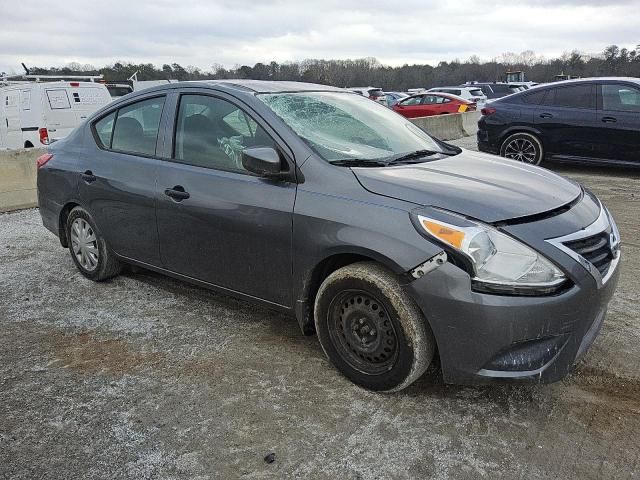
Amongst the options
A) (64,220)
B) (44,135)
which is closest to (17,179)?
(44,135)

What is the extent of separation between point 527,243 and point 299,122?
1.55 meters

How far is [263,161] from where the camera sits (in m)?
3.12

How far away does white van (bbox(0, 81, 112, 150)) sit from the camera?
392 inches

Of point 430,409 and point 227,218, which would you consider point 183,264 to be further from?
point 430,409

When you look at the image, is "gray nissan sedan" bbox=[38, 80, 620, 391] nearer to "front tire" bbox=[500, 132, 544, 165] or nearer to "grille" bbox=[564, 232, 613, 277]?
"grille" bbox=[564, 232, 613, 277]

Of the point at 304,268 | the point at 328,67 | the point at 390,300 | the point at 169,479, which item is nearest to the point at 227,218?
the point at 304,268

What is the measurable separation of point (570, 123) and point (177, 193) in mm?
7497

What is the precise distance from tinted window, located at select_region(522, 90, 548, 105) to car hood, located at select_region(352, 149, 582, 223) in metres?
6.70

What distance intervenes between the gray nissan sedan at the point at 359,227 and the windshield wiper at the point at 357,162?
16 mm

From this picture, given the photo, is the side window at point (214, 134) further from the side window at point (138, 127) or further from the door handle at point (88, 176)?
the door handle at point (88, 176)

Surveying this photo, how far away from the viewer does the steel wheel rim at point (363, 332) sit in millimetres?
2885

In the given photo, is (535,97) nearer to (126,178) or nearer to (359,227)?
(126,178)

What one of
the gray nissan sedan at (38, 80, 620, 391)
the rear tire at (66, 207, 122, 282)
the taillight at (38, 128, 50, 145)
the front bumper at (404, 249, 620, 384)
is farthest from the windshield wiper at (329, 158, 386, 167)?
the taillight at (38, 128, 50, 145)

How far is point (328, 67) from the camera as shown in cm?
7462
